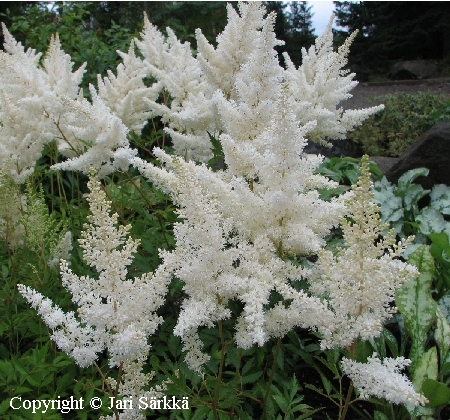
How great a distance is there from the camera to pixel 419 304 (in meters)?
2.84

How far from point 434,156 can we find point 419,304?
244 centimetres

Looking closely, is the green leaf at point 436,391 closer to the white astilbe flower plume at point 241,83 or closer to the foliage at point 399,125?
the white astilbe flower plume at point 241,83

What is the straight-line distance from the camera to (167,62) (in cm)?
371

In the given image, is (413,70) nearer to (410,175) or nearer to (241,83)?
(410,175)

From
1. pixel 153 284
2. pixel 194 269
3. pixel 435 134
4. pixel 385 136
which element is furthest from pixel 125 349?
pixel 385 136

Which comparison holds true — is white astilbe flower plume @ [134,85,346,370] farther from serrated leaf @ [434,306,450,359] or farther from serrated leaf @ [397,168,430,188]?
serrated leaf @ [397,168,430,188]

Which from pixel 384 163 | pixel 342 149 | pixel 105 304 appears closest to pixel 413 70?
pixel 342 149

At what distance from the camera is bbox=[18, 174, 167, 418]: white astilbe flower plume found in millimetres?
1674

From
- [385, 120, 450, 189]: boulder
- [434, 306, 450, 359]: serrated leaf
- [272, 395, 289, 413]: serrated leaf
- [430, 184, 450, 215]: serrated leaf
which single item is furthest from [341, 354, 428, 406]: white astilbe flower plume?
[385, 120, 450, 189]: boulder

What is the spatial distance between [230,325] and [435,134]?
331 cm

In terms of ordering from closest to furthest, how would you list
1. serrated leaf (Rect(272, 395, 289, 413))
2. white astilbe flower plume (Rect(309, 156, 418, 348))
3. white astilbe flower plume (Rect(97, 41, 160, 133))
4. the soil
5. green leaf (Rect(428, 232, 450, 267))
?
white astilbe flower plume (Rect(309, 156, 418, 348)) < serrated leaf (Rect(272, 395, 289, 413)) < green leaf (Rect(428, 232, 450, 267)) < white astilbe flower plume (Rect(97, 41, 160, 133)) < the soil

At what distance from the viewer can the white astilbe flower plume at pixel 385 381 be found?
1.48 m

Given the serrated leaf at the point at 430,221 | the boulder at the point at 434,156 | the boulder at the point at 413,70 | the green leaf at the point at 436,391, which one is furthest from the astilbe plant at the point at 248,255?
the boulder at the point at 413,70

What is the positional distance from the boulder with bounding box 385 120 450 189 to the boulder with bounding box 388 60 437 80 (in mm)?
12856
